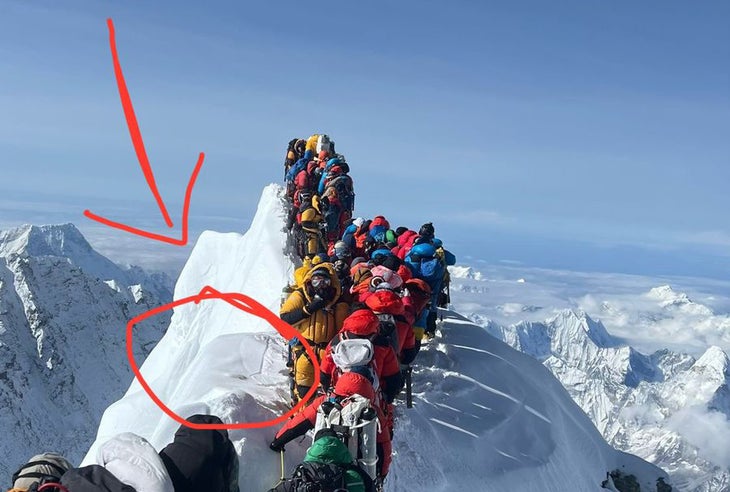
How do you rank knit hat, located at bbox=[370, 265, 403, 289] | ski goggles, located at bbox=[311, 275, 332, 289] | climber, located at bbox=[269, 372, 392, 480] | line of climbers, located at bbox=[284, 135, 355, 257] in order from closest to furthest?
climber, located at bbox=[269, 372, 392, 480], ski goggles, located at bbox=[311, 275, 332, 289], knit hat, located at bbox=[370, 265, 403, 289], line of climbers, located at bbox=[284, 135, 355, 257]

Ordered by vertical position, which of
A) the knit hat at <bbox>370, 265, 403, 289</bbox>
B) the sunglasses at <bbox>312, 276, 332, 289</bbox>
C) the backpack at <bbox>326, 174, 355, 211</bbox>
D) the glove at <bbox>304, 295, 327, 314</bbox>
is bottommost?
the glove at <bbox>304, 295, 327, 314</bbox>

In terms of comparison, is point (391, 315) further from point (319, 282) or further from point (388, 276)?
point (388, 276)

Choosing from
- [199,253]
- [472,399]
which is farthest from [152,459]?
[199,253]

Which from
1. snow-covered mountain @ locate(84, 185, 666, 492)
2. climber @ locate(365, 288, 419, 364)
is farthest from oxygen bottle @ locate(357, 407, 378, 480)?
climber @ locate(365, 288, 419, 364)

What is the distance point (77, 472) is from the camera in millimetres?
6398

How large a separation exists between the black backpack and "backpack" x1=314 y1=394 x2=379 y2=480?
150 centimetres

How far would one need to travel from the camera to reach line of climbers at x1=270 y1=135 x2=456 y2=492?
27.6ft

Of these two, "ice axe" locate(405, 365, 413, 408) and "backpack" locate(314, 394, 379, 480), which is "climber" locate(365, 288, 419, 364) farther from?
"backpack" locate(314, 394, 379, 480)

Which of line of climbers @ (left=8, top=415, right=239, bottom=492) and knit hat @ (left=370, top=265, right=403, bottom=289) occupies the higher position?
knit hat @ (left=370, top=265, right=403, bottom=289)

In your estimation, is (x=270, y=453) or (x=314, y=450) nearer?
(x=314, y=450)

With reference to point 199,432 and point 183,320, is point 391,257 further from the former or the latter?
point 183,320

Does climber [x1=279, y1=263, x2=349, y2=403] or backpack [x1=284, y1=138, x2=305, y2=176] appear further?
backpack [x1=284, y1=138, x2=305, y2=176]

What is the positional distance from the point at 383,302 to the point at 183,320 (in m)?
24.3

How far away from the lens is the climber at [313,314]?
11.9 metres
